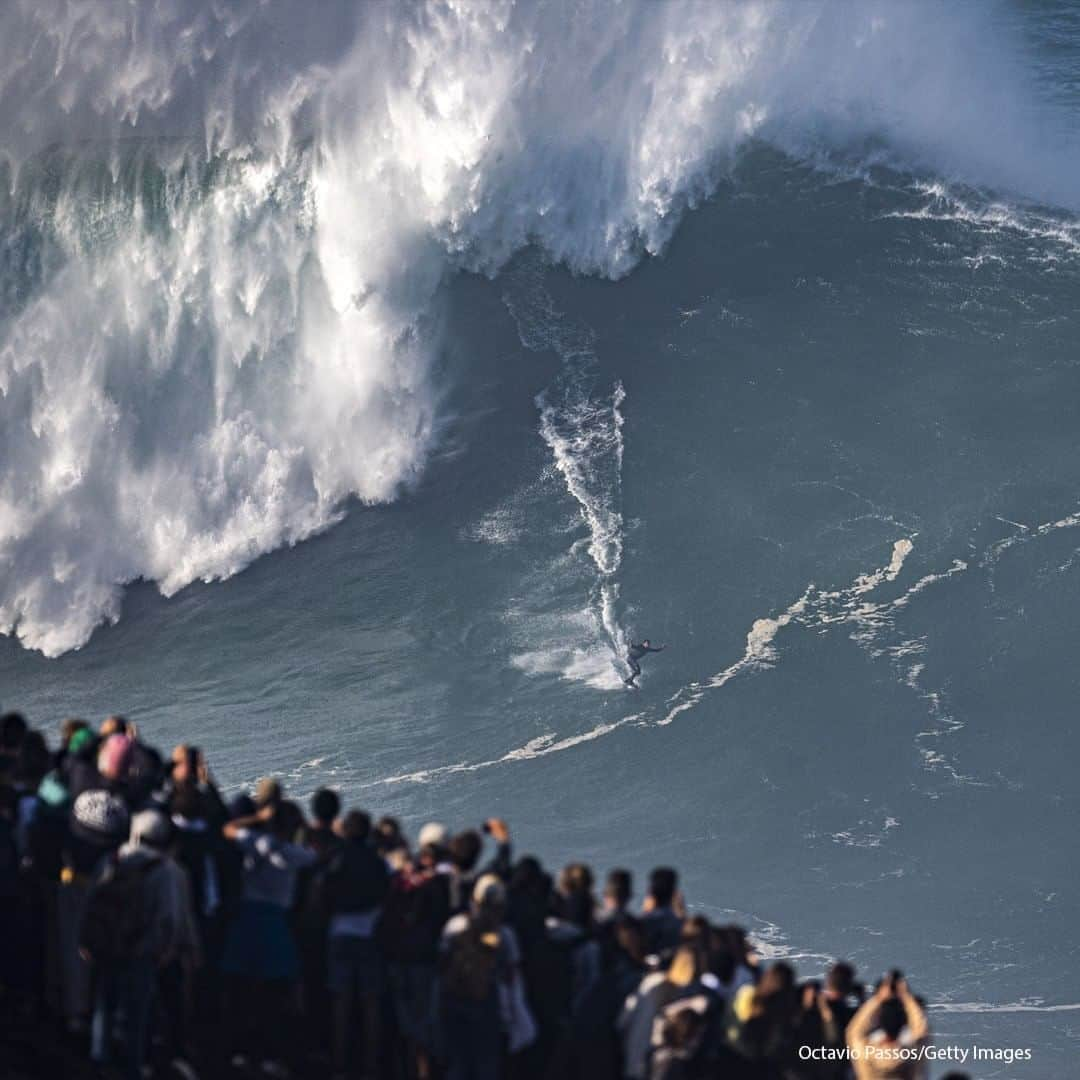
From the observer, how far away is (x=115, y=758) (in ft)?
33.2

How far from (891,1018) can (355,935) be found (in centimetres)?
252

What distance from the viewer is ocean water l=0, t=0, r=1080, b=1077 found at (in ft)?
70.1

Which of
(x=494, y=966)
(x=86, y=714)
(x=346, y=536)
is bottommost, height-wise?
(x=494, y=966)

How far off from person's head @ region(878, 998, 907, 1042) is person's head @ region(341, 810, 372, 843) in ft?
8.10

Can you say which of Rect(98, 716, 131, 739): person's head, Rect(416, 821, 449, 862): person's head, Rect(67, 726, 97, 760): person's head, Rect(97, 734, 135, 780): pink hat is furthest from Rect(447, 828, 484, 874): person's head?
Rect(67, 726, 97, 760): person's head

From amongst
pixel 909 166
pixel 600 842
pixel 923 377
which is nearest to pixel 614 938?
pixel 600 842

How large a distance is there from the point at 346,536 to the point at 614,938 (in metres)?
15.6

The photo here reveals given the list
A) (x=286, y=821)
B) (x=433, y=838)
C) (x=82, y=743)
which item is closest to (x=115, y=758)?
(x=82, y=743)

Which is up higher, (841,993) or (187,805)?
(187,805)

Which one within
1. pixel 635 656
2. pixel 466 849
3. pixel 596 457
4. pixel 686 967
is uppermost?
pixel 596 457

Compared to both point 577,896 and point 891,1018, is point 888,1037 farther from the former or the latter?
point 577,896

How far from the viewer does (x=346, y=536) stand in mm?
24750

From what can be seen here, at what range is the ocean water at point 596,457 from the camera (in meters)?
21.4

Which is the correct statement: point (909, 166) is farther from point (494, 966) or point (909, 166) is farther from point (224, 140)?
point (494, 966)
